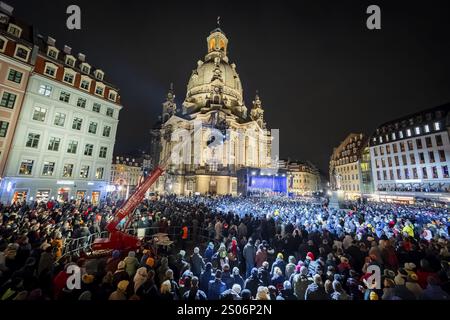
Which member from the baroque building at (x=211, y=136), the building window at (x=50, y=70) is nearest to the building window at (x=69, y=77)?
the building window at (x=50, y=70)

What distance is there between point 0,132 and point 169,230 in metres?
20.4

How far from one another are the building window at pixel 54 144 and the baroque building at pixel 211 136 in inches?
947

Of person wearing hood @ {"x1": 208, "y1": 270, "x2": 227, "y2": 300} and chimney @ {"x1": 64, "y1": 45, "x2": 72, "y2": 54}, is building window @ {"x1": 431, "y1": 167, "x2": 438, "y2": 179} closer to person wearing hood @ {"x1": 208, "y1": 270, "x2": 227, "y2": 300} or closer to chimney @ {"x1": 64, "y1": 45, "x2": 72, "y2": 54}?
person wearing hood @ {"x1": 208, "y1": 270, "x2": 227, "y2": 300}

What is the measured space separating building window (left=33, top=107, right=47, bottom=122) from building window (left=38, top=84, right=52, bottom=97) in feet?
5.75

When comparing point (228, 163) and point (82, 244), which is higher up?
point (228, 163)

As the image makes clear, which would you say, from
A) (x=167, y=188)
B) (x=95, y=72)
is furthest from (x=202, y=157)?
(x=95, y=72)

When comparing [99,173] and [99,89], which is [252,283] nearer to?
[99,173]

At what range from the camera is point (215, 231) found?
1075cm

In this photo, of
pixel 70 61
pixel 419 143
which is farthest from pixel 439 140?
pixel 70 61

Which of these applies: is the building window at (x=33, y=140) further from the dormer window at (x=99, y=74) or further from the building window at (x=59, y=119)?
the dormer window at (x=99, y=74)

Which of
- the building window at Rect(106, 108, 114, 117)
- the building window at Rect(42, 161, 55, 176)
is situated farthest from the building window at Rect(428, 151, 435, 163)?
the building window at Rect(42, 161, 55, 176)
